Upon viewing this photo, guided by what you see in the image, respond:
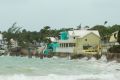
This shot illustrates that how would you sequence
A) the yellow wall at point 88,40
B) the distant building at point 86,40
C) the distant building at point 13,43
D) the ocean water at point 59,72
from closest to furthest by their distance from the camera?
the ocean water at point 59,72
the distant building at point 86,40
the yellow wall at point 88,40
the distant building at point 13,43

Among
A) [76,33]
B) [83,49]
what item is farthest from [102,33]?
[83,49]

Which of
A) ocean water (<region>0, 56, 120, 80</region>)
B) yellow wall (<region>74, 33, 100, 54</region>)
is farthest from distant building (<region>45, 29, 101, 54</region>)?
ocean water (<region>0, 56, 120, 80</region>)

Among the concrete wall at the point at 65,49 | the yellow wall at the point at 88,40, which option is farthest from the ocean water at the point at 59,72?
the concrete wall at the point at 65,49

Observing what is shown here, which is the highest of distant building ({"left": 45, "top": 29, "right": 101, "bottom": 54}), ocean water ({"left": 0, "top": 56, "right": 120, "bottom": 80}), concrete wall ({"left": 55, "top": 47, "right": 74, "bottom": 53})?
distant building ({"left": 45, "top": 29, "right": 101, "bottom": 54})

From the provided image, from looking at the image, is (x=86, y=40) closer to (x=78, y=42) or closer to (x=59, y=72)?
(x=78, y=42)

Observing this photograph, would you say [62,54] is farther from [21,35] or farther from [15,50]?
[21,35]

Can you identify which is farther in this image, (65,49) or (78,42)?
(65,49)

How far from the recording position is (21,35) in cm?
12594

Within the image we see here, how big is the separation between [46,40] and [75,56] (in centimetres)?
3325

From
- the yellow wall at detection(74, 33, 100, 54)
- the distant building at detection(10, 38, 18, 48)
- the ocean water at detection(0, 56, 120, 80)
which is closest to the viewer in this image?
the ocean water at detection(0, 56, 120, 80)

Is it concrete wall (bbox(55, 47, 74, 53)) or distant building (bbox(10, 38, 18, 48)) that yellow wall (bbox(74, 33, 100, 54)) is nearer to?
concrete wall (bbox(55, 47, 74, 53))

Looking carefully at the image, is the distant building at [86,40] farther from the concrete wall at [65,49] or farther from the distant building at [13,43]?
the distant building at [13,43]

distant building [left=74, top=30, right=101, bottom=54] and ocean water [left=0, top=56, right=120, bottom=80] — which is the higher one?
distant building [left=74, top=30, right=101, bottom=54]

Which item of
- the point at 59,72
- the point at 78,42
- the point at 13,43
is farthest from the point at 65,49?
the point at 59,72
